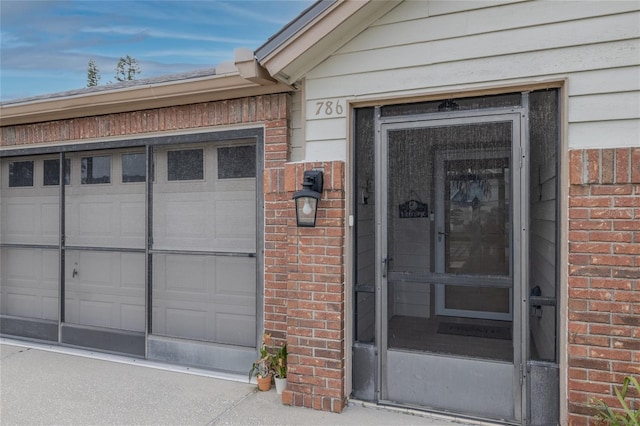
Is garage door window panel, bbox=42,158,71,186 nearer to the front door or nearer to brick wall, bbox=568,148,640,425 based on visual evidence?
the front door

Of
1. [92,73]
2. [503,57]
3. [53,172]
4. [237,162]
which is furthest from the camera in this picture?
[92,73]

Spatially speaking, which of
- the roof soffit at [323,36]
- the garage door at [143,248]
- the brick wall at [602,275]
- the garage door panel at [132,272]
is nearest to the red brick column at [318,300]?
the garage door at [143,248]

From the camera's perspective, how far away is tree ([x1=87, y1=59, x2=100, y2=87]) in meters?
15.7

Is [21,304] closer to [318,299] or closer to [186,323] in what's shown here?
[186,323]

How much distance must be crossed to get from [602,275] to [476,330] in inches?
34.4

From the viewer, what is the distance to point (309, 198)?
3.21 metres

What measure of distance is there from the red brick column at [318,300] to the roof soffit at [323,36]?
0.75 metres

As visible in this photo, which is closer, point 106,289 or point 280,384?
point 280,384

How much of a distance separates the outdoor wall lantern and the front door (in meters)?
0.47

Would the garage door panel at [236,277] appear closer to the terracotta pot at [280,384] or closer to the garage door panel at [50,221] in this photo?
the terracotta pot at [280,384]

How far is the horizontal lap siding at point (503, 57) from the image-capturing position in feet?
8.60

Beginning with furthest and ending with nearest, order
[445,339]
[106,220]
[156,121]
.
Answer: [106,220] → [156,121] → [445,339]

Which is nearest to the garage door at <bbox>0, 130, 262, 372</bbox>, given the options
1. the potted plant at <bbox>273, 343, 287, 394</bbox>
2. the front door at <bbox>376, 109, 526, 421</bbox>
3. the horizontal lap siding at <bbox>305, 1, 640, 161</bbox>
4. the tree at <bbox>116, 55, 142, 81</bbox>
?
the potted plant at <bbox>273, 343, 287, 394</bbox>

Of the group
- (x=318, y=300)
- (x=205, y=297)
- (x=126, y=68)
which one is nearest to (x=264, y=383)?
(x=318, y=300)
